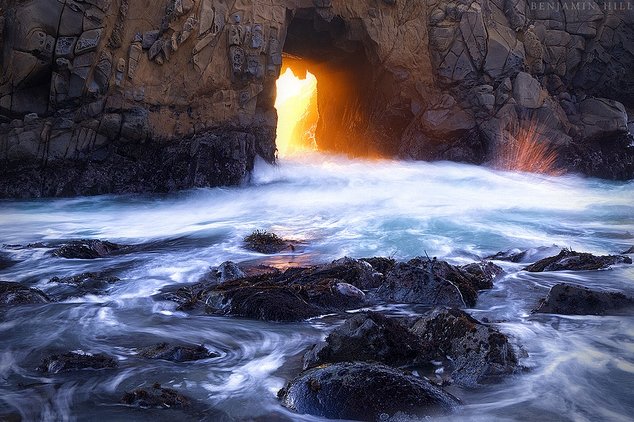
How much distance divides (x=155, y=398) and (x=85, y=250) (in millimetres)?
5734

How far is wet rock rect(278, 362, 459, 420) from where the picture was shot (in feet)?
11.7

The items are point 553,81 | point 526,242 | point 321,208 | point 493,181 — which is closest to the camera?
point 526,242

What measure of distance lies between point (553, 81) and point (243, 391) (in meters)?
19.2

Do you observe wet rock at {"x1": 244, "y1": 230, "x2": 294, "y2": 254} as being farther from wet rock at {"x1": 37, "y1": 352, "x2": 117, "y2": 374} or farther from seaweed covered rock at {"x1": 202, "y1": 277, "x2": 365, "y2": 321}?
wet rock at {"x1": 37, "y1": 352, "x2": 117, "y2": 374}

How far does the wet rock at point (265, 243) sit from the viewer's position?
31.4 ft

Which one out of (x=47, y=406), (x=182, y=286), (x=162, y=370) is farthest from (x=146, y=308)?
(x=47, y=406)

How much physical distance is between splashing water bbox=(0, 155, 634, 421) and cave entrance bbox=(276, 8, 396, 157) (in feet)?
11.2

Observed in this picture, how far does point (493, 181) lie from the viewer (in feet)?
58.9

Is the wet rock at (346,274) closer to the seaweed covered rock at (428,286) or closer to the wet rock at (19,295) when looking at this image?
the seaweed covered rock at (428,286)

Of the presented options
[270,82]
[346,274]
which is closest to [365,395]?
[346,274]

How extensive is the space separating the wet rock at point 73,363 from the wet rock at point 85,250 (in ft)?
14.9

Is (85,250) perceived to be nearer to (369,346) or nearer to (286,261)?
(286,261)

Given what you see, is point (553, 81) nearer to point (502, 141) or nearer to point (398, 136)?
point (502, 141)

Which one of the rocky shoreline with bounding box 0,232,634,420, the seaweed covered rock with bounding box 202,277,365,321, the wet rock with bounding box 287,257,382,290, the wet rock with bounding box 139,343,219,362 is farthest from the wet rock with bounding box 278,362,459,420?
the wet rock with bounding box 287,257,382,290
